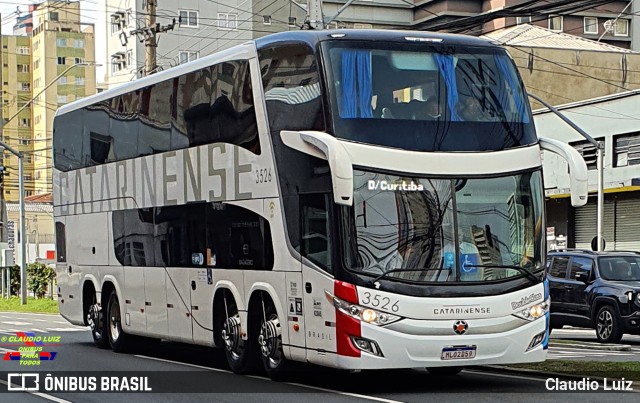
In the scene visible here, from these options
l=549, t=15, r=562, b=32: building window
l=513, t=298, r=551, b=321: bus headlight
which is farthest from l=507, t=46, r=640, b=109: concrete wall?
l=513, t=298, r=551, b=321: bus headlight

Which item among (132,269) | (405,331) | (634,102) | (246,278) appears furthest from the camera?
(634,102)

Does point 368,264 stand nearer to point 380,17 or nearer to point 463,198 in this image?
point 463,198

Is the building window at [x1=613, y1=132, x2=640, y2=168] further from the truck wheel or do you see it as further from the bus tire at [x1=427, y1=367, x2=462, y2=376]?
the bus tire at [x1=427, y1=367, x2=462, y2=376]

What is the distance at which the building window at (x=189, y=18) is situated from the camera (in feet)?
281

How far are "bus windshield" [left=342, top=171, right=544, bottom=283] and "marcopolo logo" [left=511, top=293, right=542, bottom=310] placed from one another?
0.29m

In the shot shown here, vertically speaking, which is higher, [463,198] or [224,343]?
[463,198]

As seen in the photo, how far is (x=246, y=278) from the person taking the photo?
675 inches

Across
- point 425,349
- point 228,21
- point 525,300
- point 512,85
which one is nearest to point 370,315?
point 425,349

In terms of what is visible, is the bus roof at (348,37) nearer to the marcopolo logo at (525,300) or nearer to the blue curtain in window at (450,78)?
the blue curtain in window at (450,78)

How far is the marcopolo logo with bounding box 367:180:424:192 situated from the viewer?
48.2ft

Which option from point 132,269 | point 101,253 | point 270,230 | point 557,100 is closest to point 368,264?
point 270,230

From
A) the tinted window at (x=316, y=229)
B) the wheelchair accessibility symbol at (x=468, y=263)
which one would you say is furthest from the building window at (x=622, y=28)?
the wheelchair accessibility symbol at (x=468, y=263)

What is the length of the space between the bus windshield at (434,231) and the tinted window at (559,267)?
11.5m

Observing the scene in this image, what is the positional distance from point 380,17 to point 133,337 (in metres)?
73.7
